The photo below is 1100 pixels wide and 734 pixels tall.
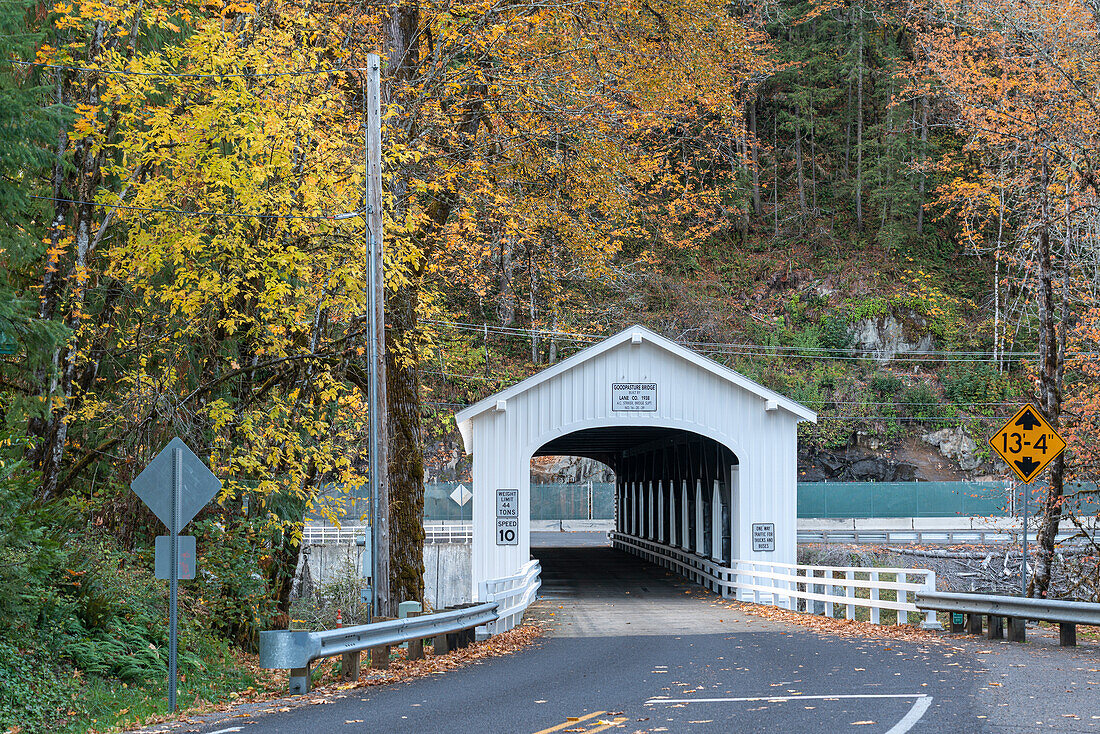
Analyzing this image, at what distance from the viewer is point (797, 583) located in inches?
991

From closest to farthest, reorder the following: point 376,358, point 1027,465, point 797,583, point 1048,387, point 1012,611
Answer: point 1012,611
point 376,358
point 1027,465
point 1048,387
point 797,583

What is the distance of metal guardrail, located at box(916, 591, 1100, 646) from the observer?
1272 centimetres

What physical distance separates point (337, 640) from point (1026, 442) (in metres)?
10.3

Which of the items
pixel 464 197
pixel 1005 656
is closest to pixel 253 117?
pixel 464 197

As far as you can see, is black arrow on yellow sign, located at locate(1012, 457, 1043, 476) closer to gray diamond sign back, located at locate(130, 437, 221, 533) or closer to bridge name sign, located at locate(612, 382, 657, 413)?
bridge name sign, located at locate(612, 382, 657, 413)

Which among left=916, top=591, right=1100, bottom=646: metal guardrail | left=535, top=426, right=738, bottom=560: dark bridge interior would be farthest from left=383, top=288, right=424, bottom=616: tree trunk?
left=916, top=591, right=1100, bottom=646: metal guardrail

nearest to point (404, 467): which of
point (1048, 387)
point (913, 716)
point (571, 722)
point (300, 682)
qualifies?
point (300, 682)

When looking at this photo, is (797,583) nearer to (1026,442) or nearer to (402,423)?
(1026,442)

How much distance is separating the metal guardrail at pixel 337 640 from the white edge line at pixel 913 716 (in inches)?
210

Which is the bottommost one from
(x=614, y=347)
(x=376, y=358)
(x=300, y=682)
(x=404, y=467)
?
(x=300, y=682)

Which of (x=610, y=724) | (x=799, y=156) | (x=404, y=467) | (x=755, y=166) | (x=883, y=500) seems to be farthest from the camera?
(x=799, y=156)

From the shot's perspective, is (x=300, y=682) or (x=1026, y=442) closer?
(x=300, y=682)

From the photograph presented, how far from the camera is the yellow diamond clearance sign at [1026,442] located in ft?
49.3

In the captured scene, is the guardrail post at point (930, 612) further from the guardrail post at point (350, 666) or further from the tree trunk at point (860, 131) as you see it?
the tree trunk at point (860, 131)
